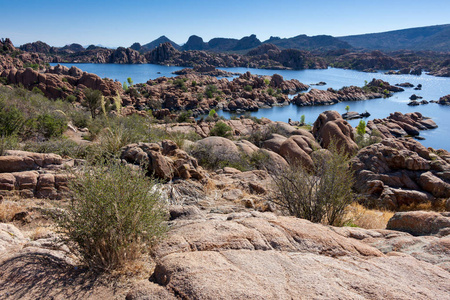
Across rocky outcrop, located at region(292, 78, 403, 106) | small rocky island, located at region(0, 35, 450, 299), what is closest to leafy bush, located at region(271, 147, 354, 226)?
small rocky island, located at region(0, 35, 450, 299)

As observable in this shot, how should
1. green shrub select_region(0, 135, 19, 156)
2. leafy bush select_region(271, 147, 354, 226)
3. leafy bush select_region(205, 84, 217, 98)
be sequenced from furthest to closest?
leafy bush select_region(205, 84, 217, 98) < green shrub select_region(0, 135, 19, 156) < leafy bush select_region(271, 147, 354, 226)

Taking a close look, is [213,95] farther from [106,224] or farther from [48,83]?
[106,224]

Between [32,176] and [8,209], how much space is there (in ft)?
3.73

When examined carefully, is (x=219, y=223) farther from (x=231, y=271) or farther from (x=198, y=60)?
(x=198, y=60)

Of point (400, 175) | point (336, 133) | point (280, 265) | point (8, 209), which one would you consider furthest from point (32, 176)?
point (336, 133)

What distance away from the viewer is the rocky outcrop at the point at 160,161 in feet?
23.5

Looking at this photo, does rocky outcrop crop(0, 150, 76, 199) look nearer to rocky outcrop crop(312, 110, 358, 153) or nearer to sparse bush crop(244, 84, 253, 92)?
rocky outcrop crop(312, 110, 358, 153)

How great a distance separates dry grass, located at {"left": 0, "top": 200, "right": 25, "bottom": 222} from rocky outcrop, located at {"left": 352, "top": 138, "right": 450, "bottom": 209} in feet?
32.7

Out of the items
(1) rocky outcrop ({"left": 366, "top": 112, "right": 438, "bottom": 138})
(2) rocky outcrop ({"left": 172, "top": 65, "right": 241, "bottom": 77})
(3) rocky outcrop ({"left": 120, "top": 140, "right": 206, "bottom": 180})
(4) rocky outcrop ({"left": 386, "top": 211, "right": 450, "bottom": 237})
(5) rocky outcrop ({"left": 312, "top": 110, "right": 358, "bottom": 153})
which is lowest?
(1) rocky outcrop ({"left": 366, "top": 112, "right": 438, "bottom": 138})

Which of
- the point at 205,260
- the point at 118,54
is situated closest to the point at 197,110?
the point at 205,260

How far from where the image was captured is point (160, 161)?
23.8 ft

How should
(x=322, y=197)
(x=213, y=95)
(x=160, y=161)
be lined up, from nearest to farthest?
(x=322, y=197), (x=160, y=161), (x=213, y=95)

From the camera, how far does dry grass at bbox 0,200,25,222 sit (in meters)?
4.85

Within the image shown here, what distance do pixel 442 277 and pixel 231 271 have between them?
233 cm
